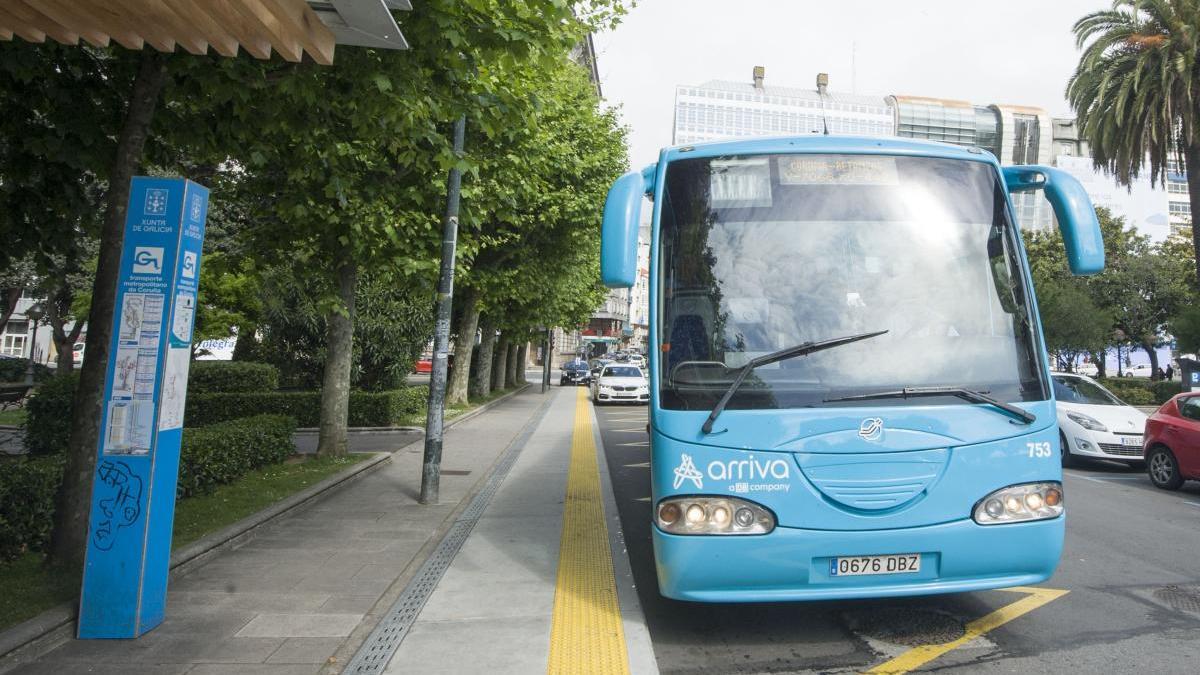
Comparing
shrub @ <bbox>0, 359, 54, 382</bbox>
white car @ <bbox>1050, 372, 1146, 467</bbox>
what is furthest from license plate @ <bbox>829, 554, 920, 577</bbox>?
shrub @ <bbox>0, 359, 54, 382</bbox>

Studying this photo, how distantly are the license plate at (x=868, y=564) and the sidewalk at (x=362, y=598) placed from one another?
3.65 feet

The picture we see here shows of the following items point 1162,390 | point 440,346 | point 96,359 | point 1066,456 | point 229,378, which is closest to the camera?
point 96,359

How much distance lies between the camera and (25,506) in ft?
19.0

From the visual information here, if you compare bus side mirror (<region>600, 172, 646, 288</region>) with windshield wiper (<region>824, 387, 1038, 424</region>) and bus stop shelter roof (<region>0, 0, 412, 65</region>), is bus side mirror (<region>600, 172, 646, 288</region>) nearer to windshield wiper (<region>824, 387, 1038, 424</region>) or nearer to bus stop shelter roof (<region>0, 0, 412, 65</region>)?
windshield wiper (<region>824, 387, 1038, 424</region>)

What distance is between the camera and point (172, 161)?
769 cm

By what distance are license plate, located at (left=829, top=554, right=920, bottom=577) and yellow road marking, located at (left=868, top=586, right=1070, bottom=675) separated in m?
0.51

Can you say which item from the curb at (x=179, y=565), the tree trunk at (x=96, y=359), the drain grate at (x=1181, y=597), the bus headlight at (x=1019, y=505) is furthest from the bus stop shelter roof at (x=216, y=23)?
the drain grate at (x=1181, y=597)

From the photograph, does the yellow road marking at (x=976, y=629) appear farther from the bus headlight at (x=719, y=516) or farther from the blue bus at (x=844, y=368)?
the bus headlight at (x=719, y=516)

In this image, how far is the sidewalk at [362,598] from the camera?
4312mm

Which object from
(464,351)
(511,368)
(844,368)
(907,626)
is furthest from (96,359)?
(511,368)

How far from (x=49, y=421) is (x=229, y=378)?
713 centimetres

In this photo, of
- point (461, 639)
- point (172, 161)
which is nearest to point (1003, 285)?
point (461, 639)

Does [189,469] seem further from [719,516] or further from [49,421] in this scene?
[719,516]

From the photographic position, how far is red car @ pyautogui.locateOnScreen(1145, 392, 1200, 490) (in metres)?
10.5
